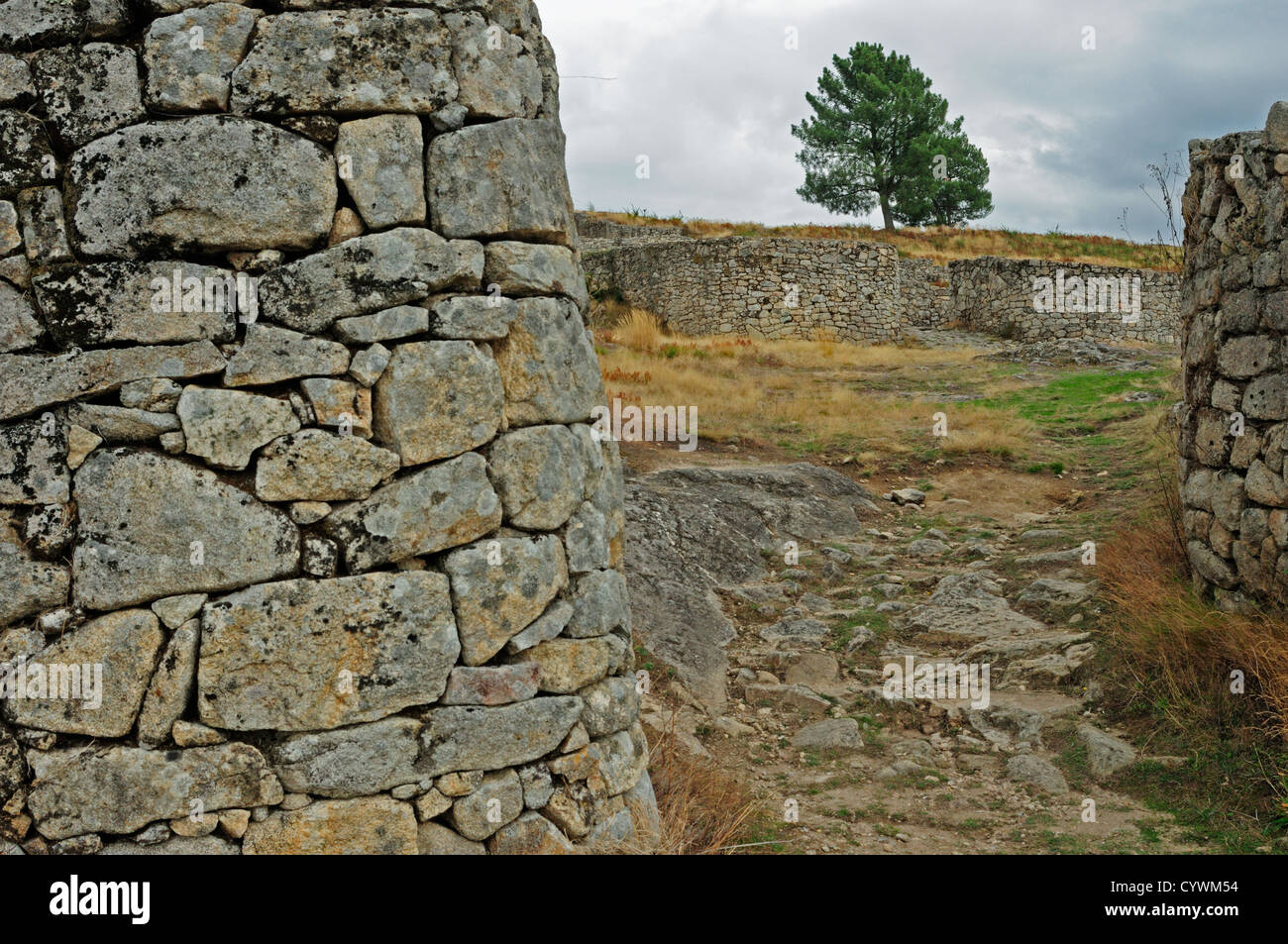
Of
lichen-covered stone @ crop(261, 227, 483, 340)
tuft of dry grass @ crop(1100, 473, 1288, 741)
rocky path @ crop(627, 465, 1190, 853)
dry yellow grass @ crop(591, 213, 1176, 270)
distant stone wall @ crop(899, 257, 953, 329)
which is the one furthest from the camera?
dry yellow grass @ crop(591, 213, 1176, 270)

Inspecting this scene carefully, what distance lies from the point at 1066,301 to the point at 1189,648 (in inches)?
688

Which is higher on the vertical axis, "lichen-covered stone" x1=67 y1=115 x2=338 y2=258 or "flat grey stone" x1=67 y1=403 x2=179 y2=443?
"lichen-covered stone" x1=67 y1=115 x2=338 y2=258

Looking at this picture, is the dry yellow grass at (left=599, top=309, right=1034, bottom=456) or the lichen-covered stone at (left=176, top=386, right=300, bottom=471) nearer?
the lichen-covered stone at (left=176, top=386, right=300, bottom=471)

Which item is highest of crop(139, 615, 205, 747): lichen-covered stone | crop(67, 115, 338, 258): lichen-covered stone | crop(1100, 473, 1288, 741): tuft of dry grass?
crop(67, 115, 338, 258): lichen-covered stone

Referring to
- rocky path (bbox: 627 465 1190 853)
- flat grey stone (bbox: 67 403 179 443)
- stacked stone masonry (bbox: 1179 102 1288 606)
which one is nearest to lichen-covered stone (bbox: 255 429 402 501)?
flat grey stone (bbox: 67 403 179 443)

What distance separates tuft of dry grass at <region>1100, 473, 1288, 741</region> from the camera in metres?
4.92

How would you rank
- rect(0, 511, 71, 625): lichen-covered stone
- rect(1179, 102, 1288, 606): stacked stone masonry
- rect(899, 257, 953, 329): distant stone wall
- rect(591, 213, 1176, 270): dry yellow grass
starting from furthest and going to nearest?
rect(591, 213, 1176, 270): dry yellow grass
rect(899, 257, 953, 329): distant stone wall
rect(1179, 102, 1288, 606): stacked stone masonry
rect(0, 511, 71, 625): lichen-covered stone

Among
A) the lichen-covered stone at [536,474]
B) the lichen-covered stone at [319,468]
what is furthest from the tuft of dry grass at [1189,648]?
the lichen-covered stone at [319,468]

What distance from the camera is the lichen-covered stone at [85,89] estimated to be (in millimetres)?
3006

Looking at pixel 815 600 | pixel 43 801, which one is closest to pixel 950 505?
pixel 815 600

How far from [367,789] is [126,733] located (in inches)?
28.6

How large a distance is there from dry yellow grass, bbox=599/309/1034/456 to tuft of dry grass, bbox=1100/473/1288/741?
15.5 feet

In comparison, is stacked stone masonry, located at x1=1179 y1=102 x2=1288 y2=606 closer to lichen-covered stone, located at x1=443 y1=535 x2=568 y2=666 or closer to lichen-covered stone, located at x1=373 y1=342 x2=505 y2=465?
lichen-covered stone, located at x1=443 y1=535 x2=568 y2=666

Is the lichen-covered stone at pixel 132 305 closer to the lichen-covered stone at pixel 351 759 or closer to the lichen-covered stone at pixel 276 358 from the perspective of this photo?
the lichen-covered stone at pixel 276 358
